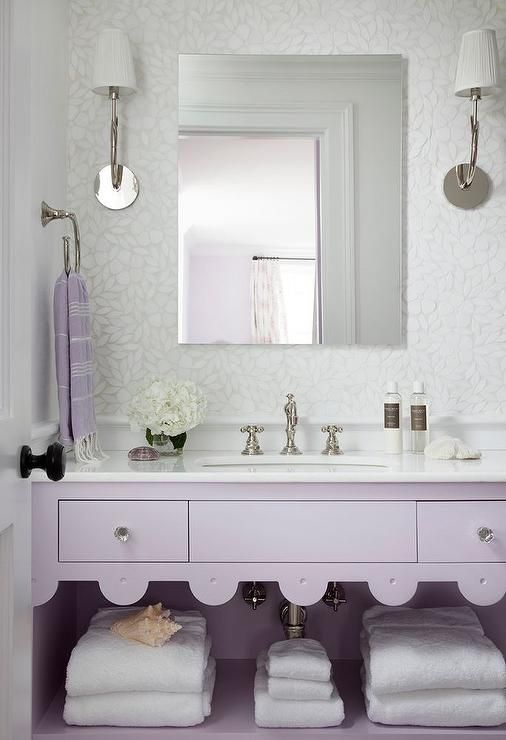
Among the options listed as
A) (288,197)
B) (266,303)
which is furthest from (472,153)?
(266,303)

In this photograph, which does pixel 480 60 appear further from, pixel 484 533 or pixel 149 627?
pixel 149 627

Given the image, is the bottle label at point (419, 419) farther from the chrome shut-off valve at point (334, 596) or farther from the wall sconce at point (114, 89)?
the wall sconce at point (114, 89)

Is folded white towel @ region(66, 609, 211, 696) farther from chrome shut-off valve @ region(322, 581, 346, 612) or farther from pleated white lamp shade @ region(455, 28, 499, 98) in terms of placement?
pleated white lamp shade @ region(455, 28, 499, 98)

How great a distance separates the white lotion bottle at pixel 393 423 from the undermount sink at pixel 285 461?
75mm

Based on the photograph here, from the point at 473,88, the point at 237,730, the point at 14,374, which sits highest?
the point at 473,88

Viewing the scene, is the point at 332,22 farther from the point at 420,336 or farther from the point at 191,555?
the point at 191,555

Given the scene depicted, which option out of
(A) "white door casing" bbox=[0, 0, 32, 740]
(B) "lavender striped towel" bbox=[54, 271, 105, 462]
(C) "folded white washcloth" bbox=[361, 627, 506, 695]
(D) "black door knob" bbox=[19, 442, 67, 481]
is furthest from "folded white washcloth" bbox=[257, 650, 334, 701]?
(D) "black door knob" bbox=[19, 442, 67, 481]

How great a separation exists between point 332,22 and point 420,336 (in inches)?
37.6

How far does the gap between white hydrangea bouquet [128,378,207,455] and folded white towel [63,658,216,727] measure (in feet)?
2.09

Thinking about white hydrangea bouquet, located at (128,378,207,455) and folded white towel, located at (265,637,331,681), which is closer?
folded white towel, located at (265,637,331,681)

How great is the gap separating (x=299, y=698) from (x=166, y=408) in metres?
0.78

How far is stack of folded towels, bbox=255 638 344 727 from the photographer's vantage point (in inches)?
72.2

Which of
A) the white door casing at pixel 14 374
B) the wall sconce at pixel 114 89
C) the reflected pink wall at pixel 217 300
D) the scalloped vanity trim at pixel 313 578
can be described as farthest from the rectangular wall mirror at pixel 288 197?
the white door casing at pixel 14 374

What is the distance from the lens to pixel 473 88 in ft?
7.11
